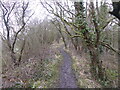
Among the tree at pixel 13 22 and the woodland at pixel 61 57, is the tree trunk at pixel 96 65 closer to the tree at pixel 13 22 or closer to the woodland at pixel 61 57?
the woodland at pixel 61 57

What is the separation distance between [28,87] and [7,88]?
1.09 m

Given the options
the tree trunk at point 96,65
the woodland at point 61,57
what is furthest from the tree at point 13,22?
the tree trunk at point 96,65

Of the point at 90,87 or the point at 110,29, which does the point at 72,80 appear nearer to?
the point at 90,87

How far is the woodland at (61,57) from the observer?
9.52 metres

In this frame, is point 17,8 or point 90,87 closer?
point 90,87

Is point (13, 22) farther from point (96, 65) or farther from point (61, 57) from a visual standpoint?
point (96, 65)

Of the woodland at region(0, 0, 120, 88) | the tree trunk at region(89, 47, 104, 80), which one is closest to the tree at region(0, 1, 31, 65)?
the woodland at region(0, 0, 120, 88)

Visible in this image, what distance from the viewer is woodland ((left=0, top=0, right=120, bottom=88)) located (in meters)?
9.52

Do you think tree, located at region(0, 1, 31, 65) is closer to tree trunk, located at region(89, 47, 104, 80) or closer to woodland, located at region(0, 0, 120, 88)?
woodland, located at region(0, 0, 120, 88)

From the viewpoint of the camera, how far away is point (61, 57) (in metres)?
18.5

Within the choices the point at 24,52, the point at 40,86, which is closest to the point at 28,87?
the point at 40,86

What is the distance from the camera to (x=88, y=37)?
10445 mm

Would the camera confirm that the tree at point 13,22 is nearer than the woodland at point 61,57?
No

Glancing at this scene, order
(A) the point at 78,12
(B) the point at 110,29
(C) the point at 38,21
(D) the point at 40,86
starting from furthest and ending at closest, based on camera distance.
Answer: (C) the point at 38,21 → (B) the point at 110,29 → (A) the point at 78,12 → (D) the point at 40,86
